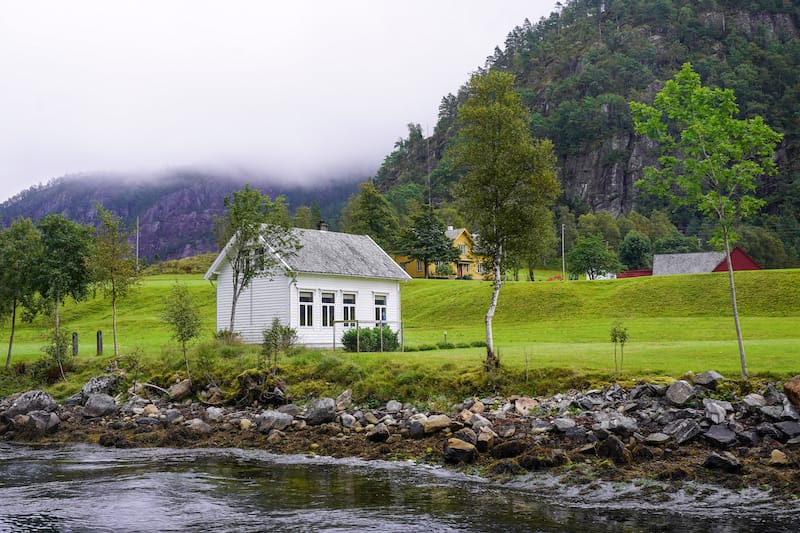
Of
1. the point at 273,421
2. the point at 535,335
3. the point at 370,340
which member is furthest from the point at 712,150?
the point at 535,335

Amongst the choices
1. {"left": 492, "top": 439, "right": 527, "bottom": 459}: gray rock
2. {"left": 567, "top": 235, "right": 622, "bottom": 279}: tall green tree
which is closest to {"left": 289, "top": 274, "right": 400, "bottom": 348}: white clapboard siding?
{"left": 492, "top": 439, "right": 527, "bottom": 459}: gray rock

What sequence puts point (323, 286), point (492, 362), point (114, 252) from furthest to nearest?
1. point (323, 286)
2. point (114, 252)
3. point (492, 362)

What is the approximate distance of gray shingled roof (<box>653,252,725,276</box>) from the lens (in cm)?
8844

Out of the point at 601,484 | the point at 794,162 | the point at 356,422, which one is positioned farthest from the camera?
the point at 794,162

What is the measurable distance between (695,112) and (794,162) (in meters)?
183

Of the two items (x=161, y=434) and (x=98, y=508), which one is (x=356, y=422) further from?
(x=98, y=508)

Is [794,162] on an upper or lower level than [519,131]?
upper

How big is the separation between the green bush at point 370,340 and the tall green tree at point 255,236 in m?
5.35

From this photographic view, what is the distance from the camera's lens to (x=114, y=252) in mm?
35969

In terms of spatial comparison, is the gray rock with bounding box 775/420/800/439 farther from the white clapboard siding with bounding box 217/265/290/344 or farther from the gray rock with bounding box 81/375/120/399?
the white clapboard siding with bounding box 217/265/290/344

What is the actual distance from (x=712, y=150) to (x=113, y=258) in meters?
26.6

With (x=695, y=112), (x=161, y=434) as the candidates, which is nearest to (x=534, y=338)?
(x=695, y=112)

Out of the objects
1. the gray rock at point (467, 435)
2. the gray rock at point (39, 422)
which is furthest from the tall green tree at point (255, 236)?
the gray rock at point (467, 435)

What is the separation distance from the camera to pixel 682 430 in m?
18.2
